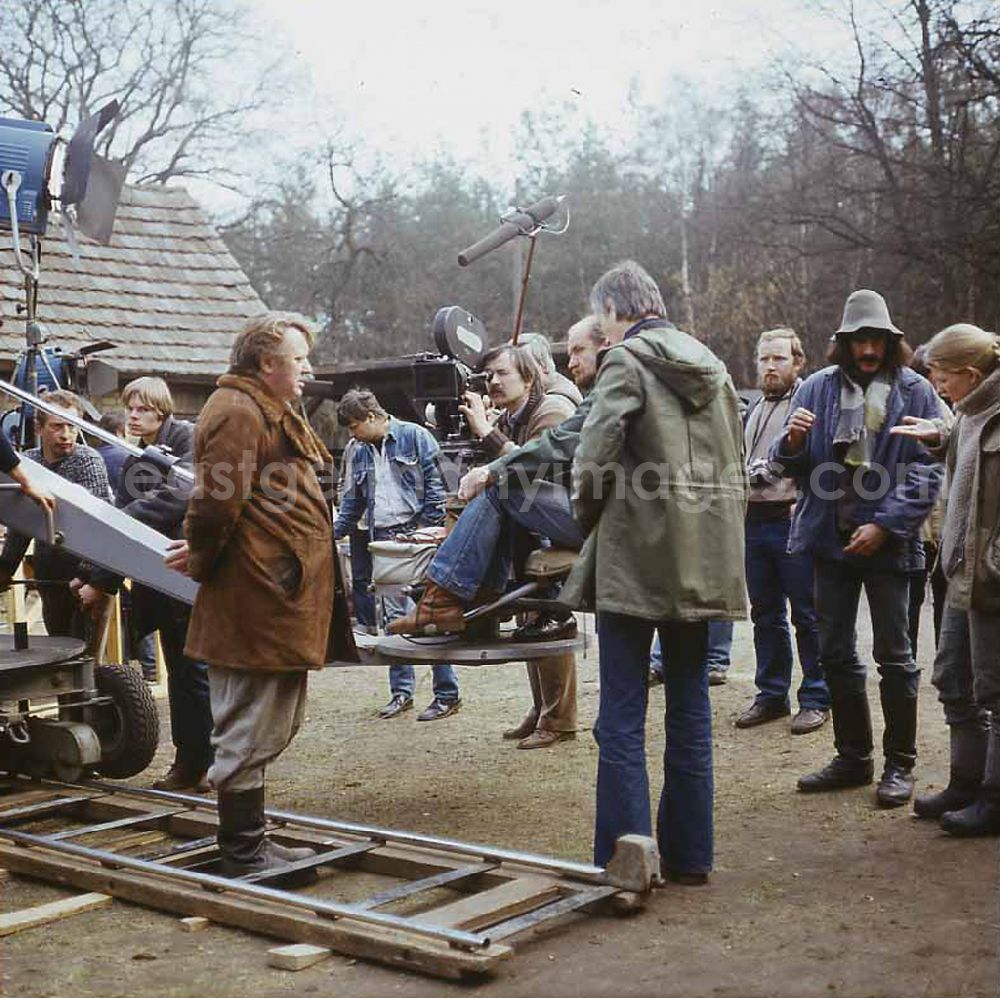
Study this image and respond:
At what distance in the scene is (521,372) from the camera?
5996mm

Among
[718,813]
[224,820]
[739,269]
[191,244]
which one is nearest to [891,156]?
[739,269]

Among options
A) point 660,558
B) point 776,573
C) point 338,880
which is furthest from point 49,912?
point 776,573

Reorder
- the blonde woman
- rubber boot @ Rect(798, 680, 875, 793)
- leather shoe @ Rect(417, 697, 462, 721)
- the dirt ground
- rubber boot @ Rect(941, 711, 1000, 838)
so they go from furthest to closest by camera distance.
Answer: leather shoe @ Rect(417, 697, 462, 721), rubber boot @ Rect(798, 680, 875, 793), rubber boot @ Rect(941, 711, 1000, 838), the blonde woman, the dirt ground

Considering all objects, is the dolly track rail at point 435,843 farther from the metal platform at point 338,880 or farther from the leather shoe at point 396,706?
the leather shoe at point 396,706

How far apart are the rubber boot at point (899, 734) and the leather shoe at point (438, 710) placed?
2894mm

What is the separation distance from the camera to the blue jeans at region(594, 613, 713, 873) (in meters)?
4.18

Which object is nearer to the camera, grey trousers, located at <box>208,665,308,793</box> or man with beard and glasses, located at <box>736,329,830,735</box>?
grey trousers, located at <box>208,665,308,793</box>

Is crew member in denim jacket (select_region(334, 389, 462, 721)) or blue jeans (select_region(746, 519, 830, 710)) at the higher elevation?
crew member in denim jacket (select_region(334, 389, 462, 721))

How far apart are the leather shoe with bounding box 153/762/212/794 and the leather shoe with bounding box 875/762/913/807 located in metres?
2.87

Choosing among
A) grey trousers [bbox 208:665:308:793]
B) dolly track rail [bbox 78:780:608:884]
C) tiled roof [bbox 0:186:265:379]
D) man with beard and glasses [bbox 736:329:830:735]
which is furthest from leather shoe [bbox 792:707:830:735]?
tiled roof [bbox 0:186:265:379]

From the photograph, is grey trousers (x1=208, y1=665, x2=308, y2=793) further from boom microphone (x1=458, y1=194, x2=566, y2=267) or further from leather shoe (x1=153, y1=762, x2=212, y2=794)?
boom microphone (x1=458, y1=194, x2=566, y2=267)

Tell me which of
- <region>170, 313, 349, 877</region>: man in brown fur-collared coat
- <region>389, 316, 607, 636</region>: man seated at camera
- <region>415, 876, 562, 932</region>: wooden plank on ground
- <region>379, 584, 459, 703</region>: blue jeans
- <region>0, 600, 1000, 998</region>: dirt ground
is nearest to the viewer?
<region>0, 600, 1000, 998</region>: dirt ground

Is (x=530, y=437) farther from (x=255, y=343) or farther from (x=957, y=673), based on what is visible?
(x=957, y=673)

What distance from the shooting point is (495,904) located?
12.9ft
